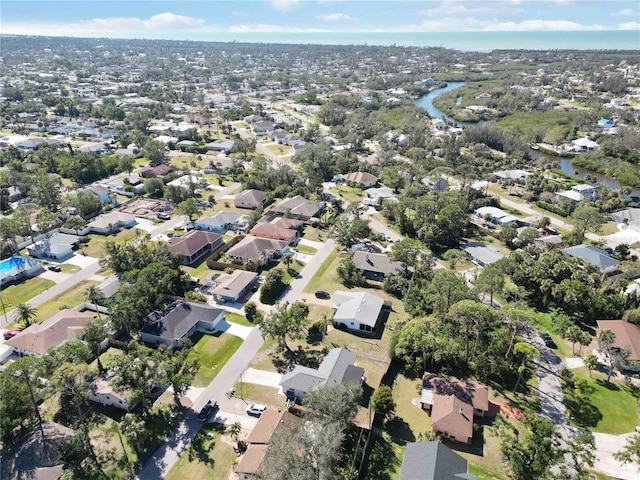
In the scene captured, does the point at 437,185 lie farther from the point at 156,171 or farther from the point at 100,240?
the point at 100,240

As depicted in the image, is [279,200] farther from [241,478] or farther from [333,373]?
[241,478]

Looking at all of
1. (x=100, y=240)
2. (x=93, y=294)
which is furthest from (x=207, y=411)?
(x=100, y=240)

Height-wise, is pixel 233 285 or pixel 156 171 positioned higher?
pixel 156 171

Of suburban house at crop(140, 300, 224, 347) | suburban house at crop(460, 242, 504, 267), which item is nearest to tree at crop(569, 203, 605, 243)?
suburban house at crop(460, 242, 504, 267)

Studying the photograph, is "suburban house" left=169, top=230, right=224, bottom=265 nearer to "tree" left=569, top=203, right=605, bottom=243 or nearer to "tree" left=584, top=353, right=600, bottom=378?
"tree" left=584, top=353, right=600, bottom=378

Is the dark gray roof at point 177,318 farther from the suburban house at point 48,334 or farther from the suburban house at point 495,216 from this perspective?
the suburban house at point 495,216

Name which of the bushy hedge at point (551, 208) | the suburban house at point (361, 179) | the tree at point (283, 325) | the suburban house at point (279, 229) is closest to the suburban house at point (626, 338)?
the tree at point (283, 325)
